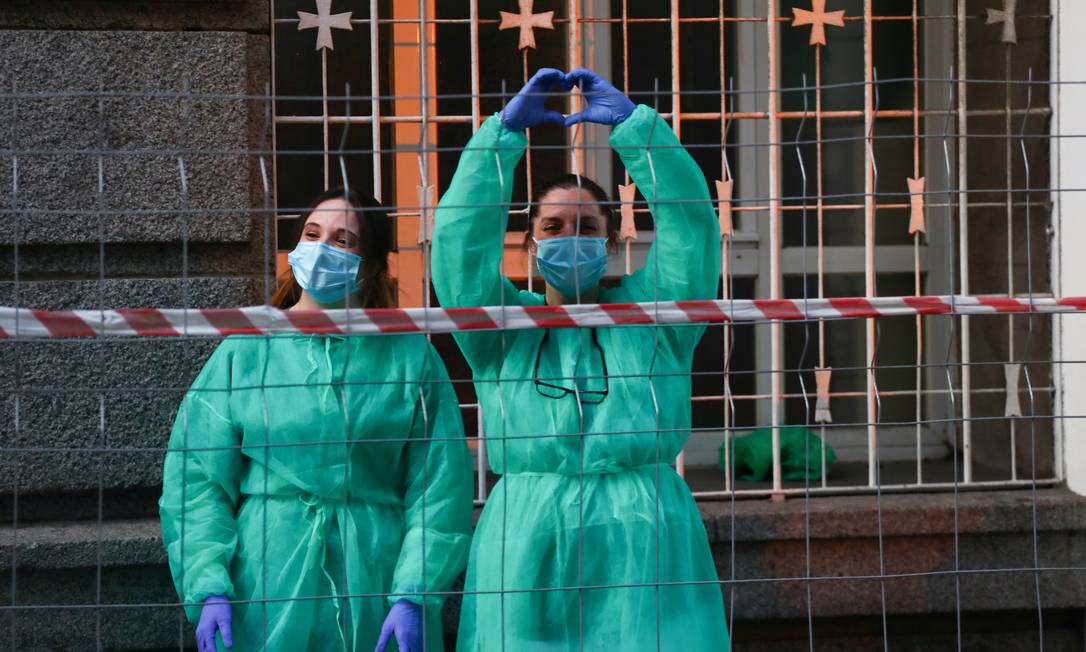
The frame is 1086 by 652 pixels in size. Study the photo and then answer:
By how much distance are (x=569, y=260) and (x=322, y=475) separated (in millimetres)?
725

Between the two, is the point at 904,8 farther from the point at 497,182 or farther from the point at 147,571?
the point at 147,571

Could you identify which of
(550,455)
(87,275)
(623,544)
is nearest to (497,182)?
(550,455)

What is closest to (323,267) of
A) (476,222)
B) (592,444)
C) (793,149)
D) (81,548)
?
(476,222)

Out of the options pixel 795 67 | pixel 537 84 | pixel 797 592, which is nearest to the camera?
pixel 537 84

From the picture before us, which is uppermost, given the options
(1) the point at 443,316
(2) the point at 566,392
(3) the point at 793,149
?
(3) the point at 793,149

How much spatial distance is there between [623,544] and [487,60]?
248 centimetres

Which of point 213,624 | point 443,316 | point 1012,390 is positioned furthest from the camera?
point 1012,390

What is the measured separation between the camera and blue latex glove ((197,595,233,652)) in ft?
8.79

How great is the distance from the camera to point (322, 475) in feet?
9.24

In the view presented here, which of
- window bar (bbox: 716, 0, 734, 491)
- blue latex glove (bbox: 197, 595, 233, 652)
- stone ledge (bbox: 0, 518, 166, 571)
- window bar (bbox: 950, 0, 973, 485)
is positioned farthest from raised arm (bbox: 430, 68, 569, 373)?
window bar (bbox: 950, 0, 973, 485)

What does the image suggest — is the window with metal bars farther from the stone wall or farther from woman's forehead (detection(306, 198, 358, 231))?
woman's forehead (detection(306, 198, 358, 231))

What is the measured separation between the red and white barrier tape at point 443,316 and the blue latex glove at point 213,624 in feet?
2.01

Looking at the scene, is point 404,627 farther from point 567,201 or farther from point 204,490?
point 567,201

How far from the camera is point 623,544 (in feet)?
8.99
